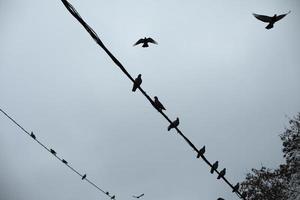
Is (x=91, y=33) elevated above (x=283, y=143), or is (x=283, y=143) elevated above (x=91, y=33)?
(x=283, y=143)

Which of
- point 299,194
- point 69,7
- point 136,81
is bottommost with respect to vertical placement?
point 299,194

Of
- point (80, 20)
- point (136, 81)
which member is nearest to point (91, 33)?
point (80, 20)

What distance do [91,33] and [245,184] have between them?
2696 cm

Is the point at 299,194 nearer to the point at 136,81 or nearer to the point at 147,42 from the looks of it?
the point at 147,42

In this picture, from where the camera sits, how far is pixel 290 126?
86.9 feet

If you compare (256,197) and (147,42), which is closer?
(147,42)

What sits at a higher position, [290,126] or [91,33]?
[290,126]

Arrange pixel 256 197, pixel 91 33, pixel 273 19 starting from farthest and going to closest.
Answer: pixel 256 197, pixel 273 19, pixel 91 33

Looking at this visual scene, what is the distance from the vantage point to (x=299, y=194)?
2423 centimetres

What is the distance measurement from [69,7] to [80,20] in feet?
0.54

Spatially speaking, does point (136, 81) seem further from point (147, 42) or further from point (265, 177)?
point (265, 177)

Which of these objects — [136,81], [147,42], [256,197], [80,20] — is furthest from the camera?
[256,197]

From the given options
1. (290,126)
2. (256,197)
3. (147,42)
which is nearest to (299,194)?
(256,197)

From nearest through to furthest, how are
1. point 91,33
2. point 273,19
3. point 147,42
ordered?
1. point 91,33
2. point 273,19
3. point 147,42
